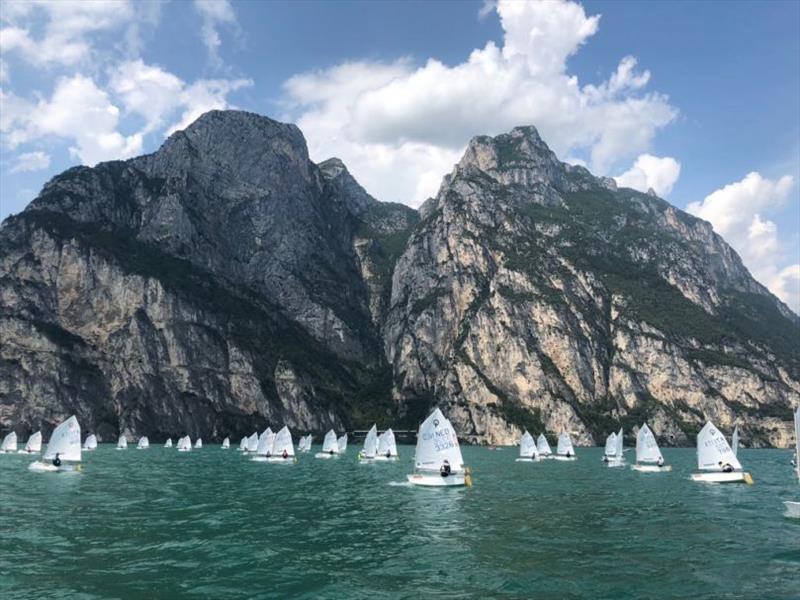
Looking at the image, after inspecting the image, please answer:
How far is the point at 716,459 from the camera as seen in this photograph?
76.4m

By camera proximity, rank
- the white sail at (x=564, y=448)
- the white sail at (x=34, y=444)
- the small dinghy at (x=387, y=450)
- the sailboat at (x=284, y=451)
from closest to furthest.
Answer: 1. the sailboat at (x=284, y=451)
2. the small dinghy at (x=387, y=450)
3. the white sail at (x=34, y=444)
4. the white sail at (x=564, y=448)

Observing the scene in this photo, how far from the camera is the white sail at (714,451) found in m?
75.6

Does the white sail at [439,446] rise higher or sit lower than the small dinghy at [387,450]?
higher

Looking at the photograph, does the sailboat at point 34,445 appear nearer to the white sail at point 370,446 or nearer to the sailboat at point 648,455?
the white sail at point 370,446

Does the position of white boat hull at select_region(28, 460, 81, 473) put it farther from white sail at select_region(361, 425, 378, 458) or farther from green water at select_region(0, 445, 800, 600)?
white sail at select_region(361, 425, 378, 458)

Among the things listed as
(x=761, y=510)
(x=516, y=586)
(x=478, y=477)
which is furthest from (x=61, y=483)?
(x=761, y=510)

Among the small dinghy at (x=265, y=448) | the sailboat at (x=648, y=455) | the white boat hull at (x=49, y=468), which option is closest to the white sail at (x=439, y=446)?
the sailboat at (x=648, y=455)

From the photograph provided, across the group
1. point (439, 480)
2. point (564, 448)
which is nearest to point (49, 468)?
point (439, 480)

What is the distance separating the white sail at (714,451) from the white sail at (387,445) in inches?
2139

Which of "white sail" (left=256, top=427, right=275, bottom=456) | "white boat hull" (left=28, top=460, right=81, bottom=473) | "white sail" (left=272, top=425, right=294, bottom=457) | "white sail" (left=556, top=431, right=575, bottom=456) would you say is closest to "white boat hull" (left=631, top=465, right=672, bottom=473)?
"white sail" (left=556, top=431, right=575, bottom=456)

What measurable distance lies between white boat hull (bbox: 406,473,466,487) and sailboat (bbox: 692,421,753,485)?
2974 centimetres

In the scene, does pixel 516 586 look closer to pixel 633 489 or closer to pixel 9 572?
pixel 9 572

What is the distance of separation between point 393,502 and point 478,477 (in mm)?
32162

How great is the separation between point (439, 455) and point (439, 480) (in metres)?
2.75
